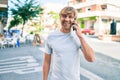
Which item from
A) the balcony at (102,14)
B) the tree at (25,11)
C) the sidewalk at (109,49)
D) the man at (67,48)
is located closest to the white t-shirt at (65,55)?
the man at (67,48)

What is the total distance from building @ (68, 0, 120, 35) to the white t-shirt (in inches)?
1761

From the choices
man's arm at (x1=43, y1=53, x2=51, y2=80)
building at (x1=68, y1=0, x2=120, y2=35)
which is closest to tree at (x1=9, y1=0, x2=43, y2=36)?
building at (x1=68, y1=0, x2=120, y2=35)

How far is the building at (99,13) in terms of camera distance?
1927 inches

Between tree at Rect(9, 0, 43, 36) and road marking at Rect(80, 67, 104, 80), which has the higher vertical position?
tree at Rect(9, 0, 43, 36)

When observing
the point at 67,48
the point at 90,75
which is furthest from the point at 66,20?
the point at 90,75

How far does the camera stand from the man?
8.38 feet

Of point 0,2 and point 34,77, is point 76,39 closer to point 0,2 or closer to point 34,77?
point 34,77

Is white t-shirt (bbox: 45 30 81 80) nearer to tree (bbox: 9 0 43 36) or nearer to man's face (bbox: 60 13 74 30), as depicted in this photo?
man's face (bbox: 60 13 74 30)

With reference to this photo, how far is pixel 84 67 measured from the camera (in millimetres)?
10242

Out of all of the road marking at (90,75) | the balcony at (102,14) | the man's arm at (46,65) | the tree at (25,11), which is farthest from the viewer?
the balcony at (102,14)

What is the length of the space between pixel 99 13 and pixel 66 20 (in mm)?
47420

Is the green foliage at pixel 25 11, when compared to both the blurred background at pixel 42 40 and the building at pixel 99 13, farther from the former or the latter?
the building at pixel 99 13

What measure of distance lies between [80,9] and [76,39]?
182ft

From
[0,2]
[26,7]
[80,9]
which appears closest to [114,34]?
[26,7]
